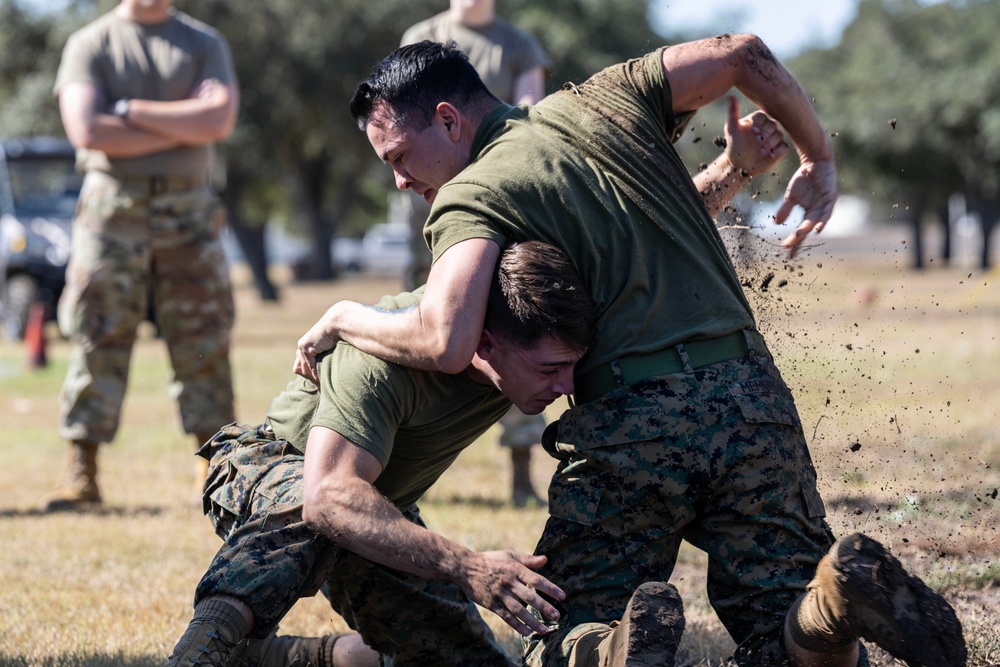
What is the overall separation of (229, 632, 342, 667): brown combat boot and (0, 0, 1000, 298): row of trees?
1638 centimetres

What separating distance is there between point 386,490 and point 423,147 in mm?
900

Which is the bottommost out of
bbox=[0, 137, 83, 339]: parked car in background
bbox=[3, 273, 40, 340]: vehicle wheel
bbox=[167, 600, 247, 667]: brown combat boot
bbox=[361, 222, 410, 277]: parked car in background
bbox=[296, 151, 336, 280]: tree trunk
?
bbox=[361, 222, 410, 277]: parked car in background

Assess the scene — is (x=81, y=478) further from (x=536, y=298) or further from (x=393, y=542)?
(x=536, y=298)

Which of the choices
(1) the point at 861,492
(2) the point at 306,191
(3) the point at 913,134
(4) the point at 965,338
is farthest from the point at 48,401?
(3) the point at 913,134

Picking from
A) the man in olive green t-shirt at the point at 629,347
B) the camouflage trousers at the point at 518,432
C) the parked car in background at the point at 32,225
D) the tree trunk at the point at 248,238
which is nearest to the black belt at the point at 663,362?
the man in olive green t-shirt at the point at 629,347

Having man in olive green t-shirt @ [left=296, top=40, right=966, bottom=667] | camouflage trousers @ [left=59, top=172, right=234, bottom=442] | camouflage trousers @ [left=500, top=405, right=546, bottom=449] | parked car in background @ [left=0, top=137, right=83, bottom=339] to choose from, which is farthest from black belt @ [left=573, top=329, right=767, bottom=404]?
parked car in background @ [left=0, top=137, right=83, bottom=339]

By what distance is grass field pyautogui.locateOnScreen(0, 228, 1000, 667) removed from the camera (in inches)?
152

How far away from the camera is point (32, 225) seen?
1667 cm

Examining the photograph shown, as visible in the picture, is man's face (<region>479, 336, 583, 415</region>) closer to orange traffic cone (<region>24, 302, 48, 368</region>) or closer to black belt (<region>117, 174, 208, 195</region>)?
black belt (<region>117, 174, 208, 195</region>)

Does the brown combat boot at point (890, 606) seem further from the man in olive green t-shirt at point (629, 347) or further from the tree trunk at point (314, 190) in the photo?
the tree trunk at point (314, 190)

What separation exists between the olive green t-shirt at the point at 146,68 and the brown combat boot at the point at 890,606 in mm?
4551

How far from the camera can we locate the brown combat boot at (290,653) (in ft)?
11.6

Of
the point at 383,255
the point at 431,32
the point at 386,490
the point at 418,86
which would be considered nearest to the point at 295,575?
the point at 386,490

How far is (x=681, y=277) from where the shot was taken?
3.07 metres
